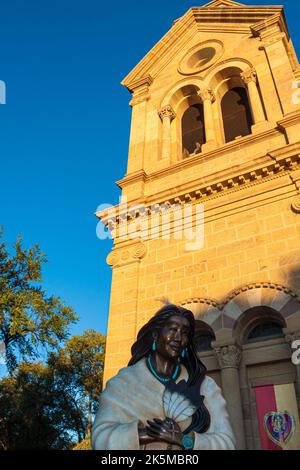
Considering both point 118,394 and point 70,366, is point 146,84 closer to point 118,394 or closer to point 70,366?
point 118,394

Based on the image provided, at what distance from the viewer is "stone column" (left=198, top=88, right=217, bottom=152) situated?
1338cm

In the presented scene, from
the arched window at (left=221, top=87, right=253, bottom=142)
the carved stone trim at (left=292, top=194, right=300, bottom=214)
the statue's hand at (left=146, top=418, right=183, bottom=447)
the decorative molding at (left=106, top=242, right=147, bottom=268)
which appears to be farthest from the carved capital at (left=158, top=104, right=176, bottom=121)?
the statue's hand at (left=146, top=418, right=183, bottom=447)

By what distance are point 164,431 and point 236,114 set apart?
44.4 ft

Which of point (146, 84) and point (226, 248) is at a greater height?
point (146, 84)

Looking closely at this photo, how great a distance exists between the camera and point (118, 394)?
10.8ft

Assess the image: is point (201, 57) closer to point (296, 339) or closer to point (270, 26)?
point (270, 26)

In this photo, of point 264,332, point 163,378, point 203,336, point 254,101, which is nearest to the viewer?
point 163,378

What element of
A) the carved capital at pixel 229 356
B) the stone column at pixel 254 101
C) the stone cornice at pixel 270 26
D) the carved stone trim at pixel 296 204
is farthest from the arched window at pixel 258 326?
the stone cornice at pixel 270 26

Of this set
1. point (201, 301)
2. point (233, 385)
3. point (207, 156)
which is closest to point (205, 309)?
point (201, 301)

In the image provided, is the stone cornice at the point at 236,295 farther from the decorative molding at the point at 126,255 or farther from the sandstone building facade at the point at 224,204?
the decorative molding at the point at 126,255

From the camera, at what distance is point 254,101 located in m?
13.4

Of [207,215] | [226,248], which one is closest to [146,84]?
[207,215]

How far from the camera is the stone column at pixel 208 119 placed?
1338cm

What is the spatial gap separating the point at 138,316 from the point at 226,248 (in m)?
3.08
